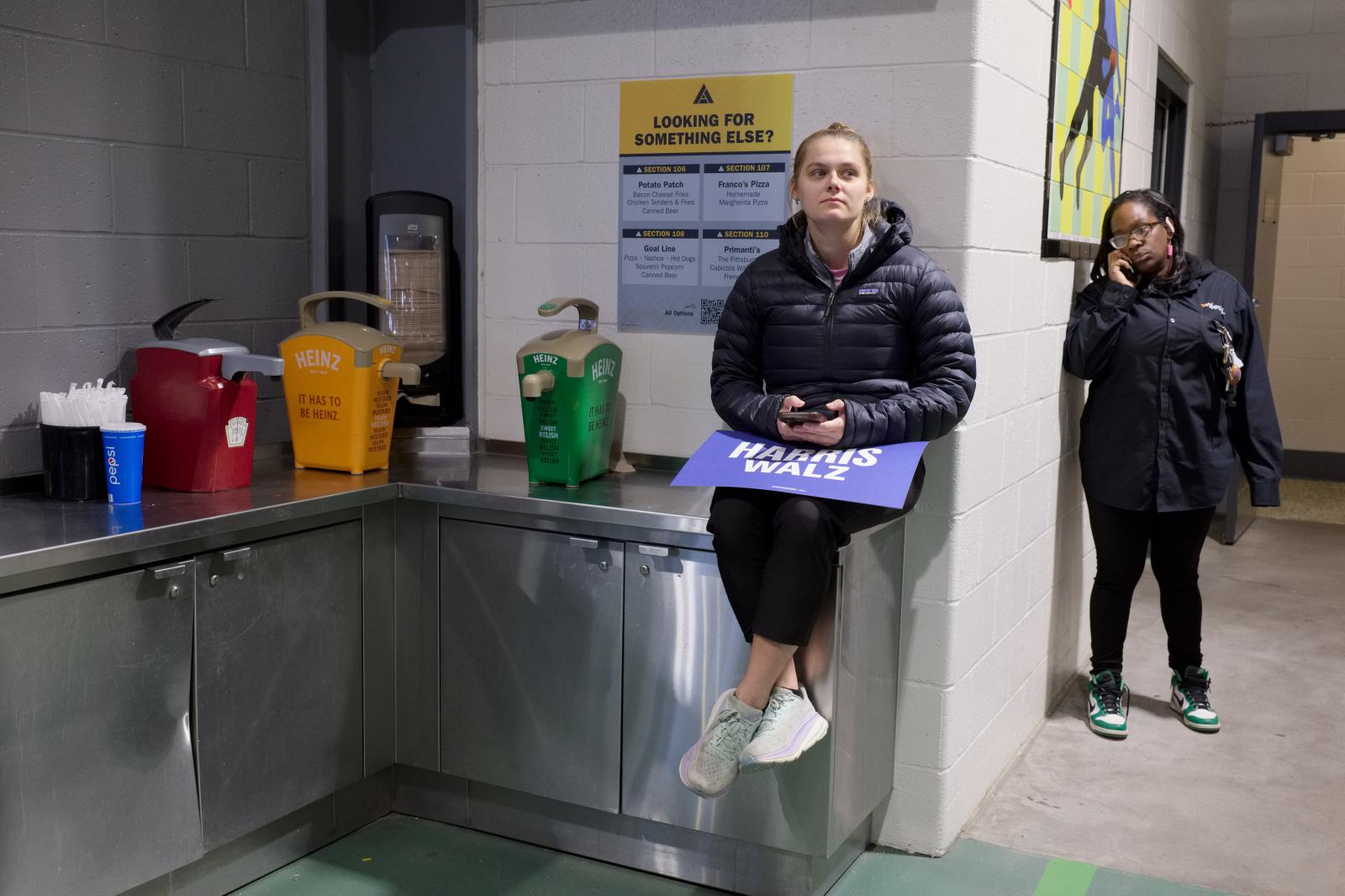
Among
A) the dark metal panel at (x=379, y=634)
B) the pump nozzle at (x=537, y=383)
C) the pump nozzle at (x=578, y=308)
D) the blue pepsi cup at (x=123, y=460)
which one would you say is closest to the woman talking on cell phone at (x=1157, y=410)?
the pump nozzle at (x=578, y=308)

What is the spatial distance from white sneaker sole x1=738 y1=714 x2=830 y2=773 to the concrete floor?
857 millimetres

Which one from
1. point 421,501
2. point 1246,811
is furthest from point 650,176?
point 1246,811

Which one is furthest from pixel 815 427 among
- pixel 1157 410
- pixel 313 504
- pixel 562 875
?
pixel 1157 410

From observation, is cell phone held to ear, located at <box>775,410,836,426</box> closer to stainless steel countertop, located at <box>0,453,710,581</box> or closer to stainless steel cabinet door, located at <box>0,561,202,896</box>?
stainless steel countertop, located at <box>0,453,710,581</box>

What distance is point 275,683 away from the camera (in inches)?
106

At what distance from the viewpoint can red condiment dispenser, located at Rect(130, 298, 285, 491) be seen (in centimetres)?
272

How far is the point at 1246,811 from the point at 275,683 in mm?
2379

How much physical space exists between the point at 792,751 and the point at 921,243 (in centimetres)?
113

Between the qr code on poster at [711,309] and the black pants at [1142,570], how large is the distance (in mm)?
1407

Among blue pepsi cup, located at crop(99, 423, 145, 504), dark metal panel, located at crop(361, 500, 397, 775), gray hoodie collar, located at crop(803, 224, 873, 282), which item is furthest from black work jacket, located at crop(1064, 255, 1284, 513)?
blue pepsi cup, located at crop(99, 423, 145, 504)

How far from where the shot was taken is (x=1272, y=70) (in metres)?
6.62

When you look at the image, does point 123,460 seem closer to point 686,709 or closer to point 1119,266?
point 686,709

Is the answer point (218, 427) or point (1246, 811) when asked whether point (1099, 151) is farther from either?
point (218, 427)

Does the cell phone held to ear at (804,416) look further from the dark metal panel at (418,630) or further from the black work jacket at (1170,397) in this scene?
the black work jacket at (1170,397)
